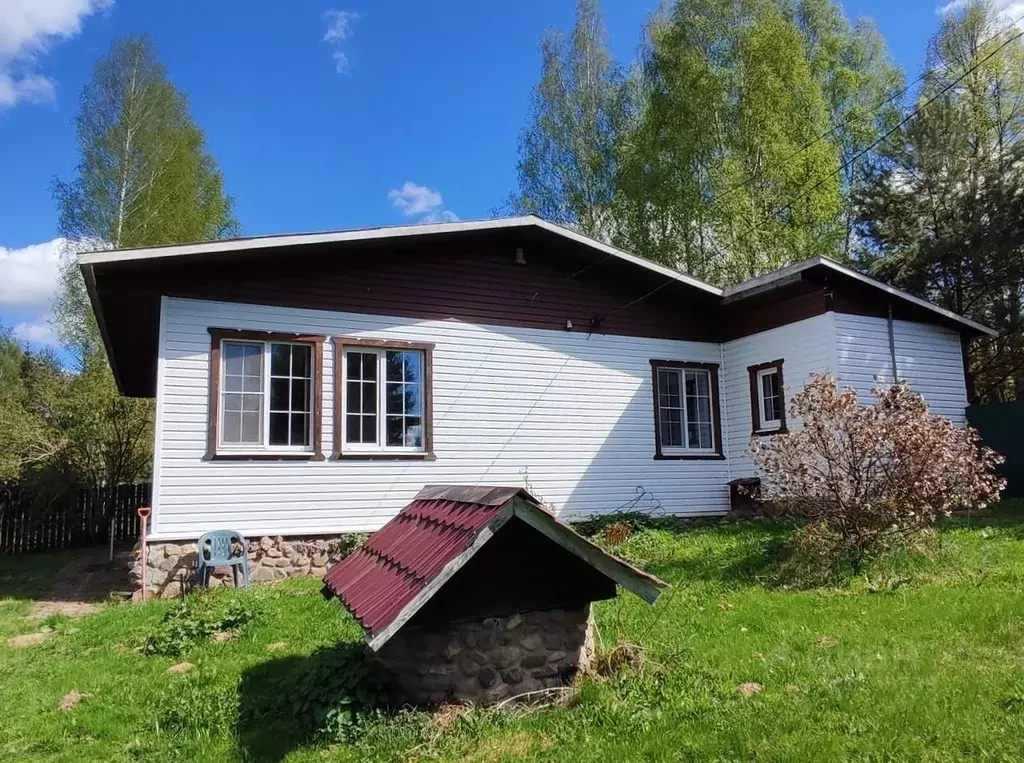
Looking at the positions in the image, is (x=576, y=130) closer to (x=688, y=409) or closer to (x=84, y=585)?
(x=688, y=409)

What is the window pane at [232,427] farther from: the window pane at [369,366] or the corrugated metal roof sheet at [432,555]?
the corrugated metal roof sheet at [432,555]

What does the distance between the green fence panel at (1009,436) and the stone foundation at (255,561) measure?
1132 cm

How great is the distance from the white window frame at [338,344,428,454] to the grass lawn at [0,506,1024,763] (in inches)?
118

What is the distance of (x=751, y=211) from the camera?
66.5ft

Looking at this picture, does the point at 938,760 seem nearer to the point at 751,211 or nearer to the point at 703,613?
the point at 703,613

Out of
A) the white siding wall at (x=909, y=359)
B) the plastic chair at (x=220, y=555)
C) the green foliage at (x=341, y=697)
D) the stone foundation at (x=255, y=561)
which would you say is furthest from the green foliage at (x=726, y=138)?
the green foliage at (x=341, y=697)

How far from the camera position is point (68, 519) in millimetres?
16203

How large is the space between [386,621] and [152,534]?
6533 mm

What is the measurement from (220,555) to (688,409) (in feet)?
27.5

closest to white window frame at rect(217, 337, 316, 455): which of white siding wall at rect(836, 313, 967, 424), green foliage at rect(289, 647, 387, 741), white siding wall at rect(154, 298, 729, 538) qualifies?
white siding wall at rect(154, 298, 729, 538)

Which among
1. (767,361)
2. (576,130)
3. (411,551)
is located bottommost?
(411,551)

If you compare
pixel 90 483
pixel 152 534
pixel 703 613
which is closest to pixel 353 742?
pixel 703 613

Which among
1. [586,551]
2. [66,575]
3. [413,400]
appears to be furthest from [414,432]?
[586,551]

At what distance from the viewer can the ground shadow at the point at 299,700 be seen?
14.2ft
